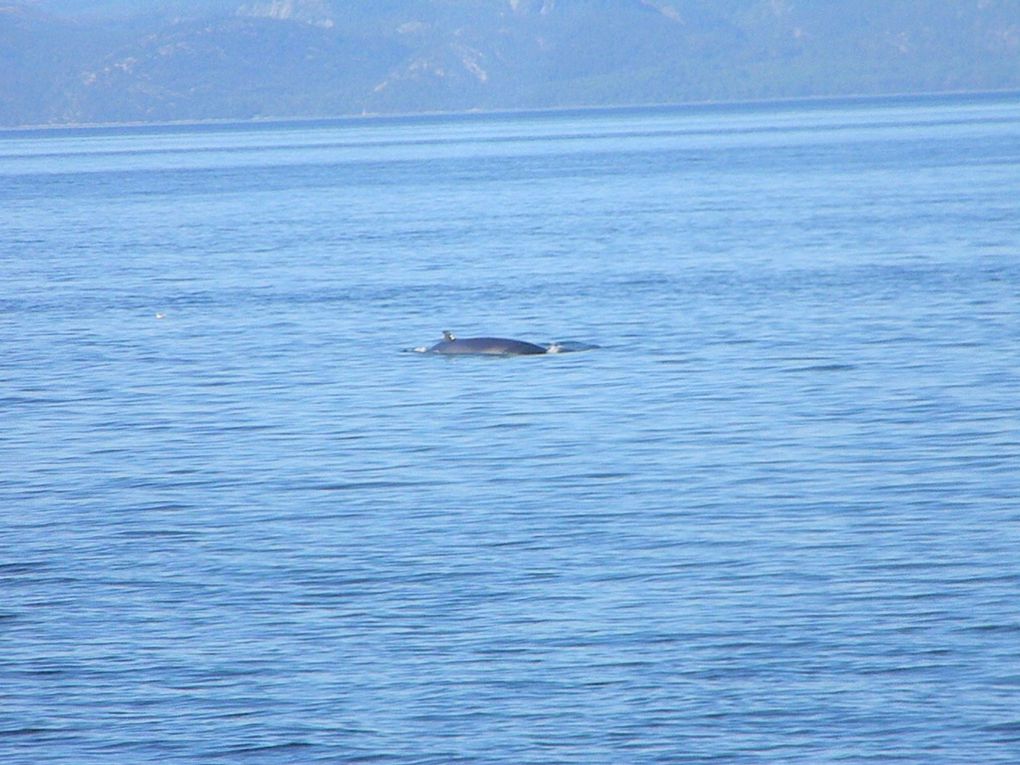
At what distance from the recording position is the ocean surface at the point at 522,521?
14.8 m

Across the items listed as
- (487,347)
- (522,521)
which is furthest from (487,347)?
(522,521)

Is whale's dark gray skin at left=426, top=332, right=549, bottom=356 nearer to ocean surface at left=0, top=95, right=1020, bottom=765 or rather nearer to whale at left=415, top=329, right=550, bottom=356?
whale at left=415, top=329, right=550, bottom=356

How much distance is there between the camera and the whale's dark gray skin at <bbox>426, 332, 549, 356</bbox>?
114 ft

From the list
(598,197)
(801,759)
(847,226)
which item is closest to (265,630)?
(801,759)

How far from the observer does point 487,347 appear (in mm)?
34906

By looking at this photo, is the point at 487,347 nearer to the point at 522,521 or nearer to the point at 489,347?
the point at 489,347

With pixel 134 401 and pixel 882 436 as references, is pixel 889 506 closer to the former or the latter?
pixel 882 436

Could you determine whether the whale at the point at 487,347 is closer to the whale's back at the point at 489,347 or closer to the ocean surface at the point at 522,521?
the whale's back at the point at 489,347

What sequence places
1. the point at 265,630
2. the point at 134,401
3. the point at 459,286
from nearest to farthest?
1. the point at 265,630
2. the point at 134,401
3. the point at 459,286

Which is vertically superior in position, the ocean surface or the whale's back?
the ocean surface

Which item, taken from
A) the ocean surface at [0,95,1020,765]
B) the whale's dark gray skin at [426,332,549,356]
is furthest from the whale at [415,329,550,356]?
the ocean surface at [0,95,1020,765]

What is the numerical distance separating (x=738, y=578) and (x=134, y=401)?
607 inches

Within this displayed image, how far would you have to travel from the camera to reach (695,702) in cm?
1487

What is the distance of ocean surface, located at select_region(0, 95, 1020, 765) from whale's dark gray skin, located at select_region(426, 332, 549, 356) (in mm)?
272
